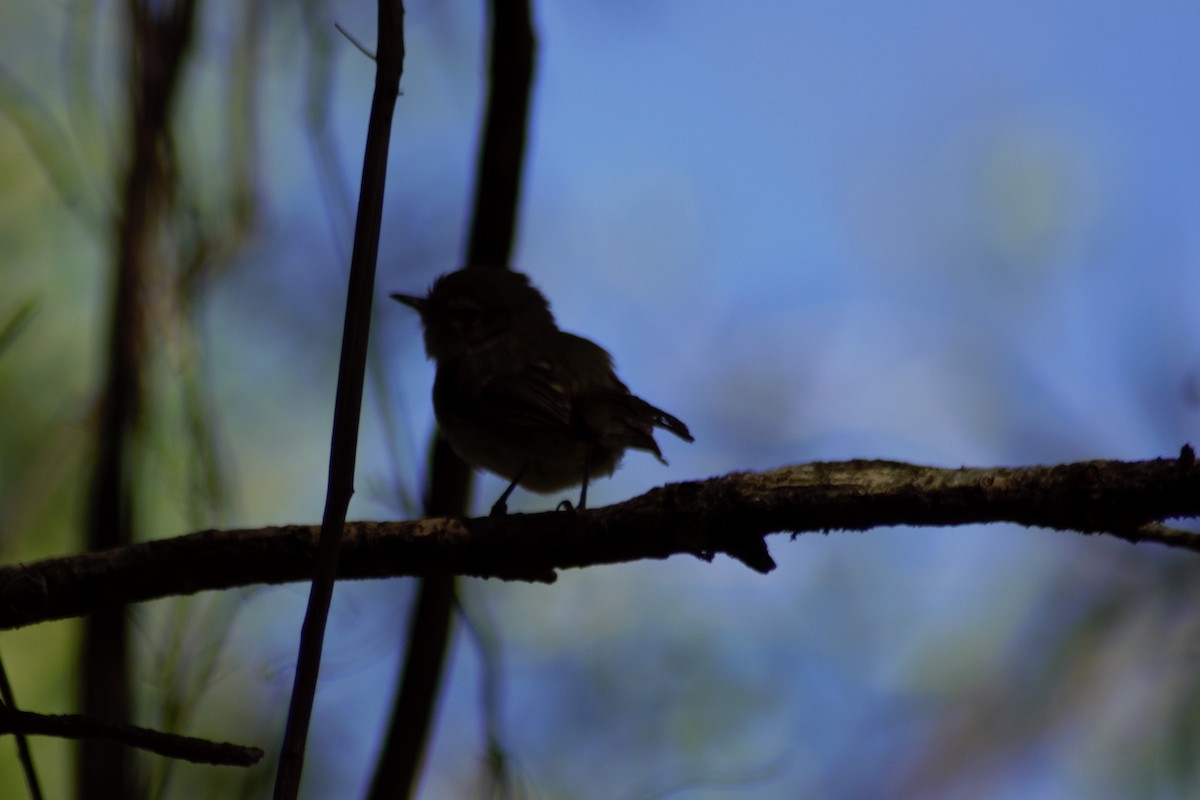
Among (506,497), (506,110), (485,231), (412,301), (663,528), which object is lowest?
(663,528)

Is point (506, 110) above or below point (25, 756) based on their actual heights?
above

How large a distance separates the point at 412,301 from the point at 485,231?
3.93 feet

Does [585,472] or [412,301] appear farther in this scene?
[412,301]

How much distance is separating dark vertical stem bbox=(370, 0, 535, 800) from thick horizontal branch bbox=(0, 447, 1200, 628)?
1098 mm

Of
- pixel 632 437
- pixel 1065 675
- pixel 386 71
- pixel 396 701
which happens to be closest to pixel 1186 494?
pixel 386 71

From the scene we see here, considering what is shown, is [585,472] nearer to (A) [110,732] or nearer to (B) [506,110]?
(B) [506,110]

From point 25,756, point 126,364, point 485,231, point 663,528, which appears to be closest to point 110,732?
point 25,756

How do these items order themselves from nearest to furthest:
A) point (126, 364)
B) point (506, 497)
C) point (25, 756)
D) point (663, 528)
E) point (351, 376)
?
point (351, 376) < point (25, 756) < point (663, 528) < point (126, 364) < point (506, 497)

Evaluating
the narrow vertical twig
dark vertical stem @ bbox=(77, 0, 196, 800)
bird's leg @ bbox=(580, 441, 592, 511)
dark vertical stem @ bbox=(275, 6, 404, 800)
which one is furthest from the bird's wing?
dark vertical stem @ bbox=(275, 6, 404, 800)

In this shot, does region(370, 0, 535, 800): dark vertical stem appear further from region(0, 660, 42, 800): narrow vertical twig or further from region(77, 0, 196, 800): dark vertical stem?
region(0, 660, 42, 800): narrow vertical twig

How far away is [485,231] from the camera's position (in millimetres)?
4926

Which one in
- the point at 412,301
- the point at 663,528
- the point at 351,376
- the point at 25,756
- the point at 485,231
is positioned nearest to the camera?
the point at 351,376

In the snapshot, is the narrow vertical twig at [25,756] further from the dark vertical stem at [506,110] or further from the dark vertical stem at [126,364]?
the dark vertical stem at [506,110]

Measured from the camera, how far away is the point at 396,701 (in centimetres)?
405
